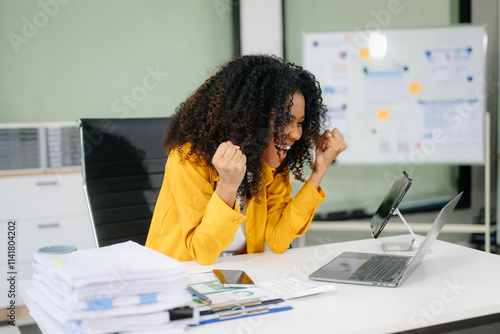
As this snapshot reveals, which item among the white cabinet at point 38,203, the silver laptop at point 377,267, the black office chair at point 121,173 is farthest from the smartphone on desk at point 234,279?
the white cabinet at point 38,203

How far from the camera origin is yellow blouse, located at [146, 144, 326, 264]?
1.31 meters

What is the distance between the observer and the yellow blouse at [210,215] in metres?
1.31

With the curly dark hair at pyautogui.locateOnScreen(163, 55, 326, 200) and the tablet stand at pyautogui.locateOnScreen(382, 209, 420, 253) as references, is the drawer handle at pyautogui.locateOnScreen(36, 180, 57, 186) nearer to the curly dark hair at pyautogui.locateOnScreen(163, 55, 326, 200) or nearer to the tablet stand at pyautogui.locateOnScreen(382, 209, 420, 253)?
the curly dark hair at pyautogui.locateOnScreen(163, 55, 326, 200)

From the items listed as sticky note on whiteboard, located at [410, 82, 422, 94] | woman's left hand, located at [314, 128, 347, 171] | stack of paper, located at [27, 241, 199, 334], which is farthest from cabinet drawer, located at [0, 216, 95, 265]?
sticky note on whiteboard, located at [410, 82, 422, 94]

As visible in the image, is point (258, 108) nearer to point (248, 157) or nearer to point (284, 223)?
point (248, 157)

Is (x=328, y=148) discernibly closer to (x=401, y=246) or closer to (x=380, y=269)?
Answer: (x=401, y=246)

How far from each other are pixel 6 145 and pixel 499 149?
10.3ft

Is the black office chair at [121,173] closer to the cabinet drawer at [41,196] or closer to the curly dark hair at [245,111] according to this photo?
the curly dark hair at [245,111]

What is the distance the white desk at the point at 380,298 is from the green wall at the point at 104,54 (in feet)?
6.91

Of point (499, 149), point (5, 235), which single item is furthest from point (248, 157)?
point (499, 149)

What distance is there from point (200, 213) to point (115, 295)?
596 mm

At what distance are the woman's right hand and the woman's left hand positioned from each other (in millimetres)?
414

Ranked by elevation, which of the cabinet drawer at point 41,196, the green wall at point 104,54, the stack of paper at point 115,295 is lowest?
the cabinet drawer at point 41,196

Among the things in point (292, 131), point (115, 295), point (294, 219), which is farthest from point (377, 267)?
point (115, 295)
